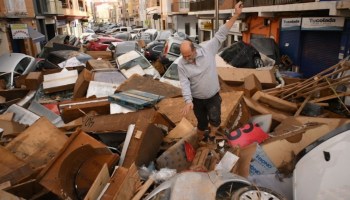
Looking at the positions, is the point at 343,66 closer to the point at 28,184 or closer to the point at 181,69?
the point at 181,69

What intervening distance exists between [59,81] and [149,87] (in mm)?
2696

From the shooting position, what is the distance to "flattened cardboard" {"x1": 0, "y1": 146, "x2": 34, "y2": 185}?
3113mm

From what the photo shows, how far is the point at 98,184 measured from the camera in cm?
281

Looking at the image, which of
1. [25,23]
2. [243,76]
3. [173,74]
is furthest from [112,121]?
[25,23]

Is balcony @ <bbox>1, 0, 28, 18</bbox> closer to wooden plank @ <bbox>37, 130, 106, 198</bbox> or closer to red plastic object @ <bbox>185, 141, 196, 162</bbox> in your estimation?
wooden plank @ <bbox>37, 130, 106, 198</bbox>

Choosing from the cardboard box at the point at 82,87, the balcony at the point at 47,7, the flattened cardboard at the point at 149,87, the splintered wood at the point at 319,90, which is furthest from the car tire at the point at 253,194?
the balcony at the point at 47,7

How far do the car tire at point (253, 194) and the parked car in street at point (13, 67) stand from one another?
807 cm

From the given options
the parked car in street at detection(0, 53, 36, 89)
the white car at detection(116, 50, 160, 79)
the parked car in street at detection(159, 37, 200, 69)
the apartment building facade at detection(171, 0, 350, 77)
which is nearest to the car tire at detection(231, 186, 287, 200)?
the white car at detection(116, 50, 160, 79)

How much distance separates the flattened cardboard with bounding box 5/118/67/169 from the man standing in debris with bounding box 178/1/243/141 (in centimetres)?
176

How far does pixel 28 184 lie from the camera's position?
3.12 meters

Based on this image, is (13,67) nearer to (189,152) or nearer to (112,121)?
(112,121)

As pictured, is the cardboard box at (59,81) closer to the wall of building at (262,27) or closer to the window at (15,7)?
the wall of building at (262,27)

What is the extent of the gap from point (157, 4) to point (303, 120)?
42.6 m

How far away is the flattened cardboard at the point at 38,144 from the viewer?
151 inches
